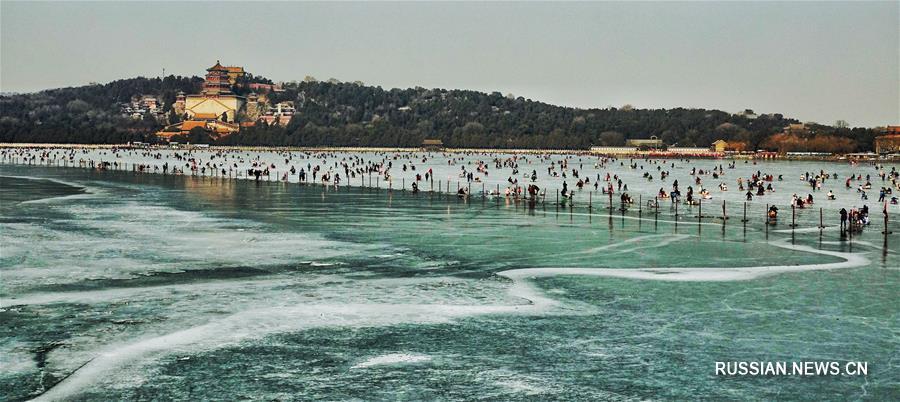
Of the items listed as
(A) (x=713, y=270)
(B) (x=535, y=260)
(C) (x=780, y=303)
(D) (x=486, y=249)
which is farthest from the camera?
(D) (x=486, y=249)

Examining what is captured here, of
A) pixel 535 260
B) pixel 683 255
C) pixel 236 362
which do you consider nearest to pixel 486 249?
pixel 535 260

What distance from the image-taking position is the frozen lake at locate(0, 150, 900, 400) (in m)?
13.4

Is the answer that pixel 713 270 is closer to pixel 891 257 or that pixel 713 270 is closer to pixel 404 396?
pixel 891 257

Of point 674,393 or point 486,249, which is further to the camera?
point 486,249

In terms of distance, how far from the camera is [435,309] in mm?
18484

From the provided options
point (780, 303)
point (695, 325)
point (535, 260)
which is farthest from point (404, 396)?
point (535, 260)

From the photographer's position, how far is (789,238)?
104 ft

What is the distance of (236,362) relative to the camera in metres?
14.4

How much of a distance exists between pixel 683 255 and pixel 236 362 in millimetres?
16185

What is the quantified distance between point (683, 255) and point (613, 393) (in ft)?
48.8

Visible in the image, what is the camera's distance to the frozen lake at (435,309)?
44.0ft

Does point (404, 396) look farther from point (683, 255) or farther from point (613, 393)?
point (683, 255)

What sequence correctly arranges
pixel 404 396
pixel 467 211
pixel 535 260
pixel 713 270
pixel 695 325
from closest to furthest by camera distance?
pixel 404 396 → pixel 695 325 → pixel 713 270 → pixel 535 260 → pixel 467 211

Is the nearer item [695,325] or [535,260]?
[695,325]
